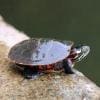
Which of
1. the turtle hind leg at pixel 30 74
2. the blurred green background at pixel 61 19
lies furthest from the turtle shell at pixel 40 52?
the blurred green background at pixel 61 19

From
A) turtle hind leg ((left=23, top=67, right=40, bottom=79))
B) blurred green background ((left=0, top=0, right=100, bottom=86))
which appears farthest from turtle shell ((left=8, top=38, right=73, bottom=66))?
blurred green background ((left=0, top=0, right=100, bottom=86))

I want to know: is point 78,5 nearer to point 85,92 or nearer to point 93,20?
point 93,20

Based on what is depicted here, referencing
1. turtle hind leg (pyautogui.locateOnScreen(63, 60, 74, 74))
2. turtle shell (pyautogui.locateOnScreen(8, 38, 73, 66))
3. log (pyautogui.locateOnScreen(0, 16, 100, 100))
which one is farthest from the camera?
turtle hind leg (pyautogui.locateOnScreen(63, 60, 74, 74))

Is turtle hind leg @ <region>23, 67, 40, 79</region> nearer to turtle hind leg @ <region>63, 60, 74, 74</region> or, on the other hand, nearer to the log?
the log

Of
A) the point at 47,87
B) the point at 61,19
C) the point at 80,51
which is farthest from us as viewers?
the point at 61,19

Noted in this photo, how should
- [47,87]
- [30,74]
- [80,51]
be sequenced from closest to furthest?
[47,87] < [30,74] < [80,51]

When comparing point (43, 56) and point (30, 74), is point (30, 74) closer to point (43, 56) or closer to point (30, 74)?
point (30, 74)

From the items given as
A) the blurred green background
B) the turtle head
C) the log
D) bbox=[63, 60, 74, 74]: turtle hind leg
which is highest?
the turtle head

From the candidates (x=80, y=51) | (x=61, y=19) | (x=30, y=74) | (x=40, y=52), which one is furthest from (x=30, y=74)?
(x=61, y=19)

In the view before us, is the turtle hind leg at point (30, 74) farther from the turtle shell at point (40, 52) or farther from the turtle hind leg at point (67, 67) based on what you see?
the turtle hind leg at point (67, 67)

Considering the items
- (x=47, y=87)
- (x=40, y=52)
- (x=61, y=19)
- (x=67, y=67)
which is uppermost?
(x=40, y=52)
